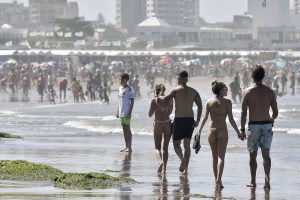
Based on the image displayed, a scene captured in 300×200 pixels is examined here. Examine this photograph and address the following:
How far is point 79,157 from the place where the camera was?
18.5 m

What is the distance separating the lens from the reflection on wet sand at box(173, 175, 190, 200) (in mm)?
12680

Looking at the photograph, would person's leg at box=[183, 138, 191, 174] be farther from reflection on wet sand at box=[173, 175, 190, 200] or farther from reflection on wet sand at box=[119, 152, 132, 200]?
reflection on wet sand at box=[119, 152, 132, 200]

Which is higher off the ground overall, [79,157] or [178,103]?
[178,103]

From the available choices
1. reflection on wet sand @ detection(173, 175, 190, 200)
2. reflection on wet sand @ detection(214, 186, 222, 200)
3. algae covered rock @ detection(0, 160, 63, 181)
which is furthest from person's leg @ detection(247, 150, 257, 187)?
algae covered rock @ detection(0, 160, 63, 181)

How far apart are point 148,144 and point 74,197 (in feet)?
37.1

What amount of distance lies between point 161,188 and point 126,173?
2.16 meters

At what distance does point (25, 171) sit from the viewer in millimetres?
14469

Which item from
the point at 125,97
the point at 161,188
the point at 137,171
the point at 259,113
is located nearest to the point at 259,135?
the point at 259,113

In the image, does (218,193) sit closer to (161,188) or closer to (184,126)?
(161,188)

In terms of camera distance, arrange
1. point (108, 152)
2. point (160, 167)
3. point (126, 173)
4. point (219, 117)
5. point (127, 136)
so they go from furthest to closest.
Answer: point (108, 152) → point (127, 136) → point (160, 167) → point (126, 173) → point (219, 117)

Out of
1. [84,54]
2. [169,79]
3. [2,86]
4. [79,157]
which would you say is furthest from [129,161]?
[84,54]

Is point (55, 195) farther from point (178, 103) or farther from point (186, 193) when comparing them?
point (178, 103)

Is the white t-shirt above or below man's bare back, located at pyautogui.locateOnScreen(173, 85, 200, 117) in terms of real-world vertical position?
below

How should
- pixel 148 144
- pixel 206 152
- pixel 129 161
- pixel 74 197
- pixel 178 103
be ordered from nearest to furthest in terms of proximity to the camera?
pixel 74 197
pixel 178 103
pixel 129 161
pixel 206 152
pixel 148 144
